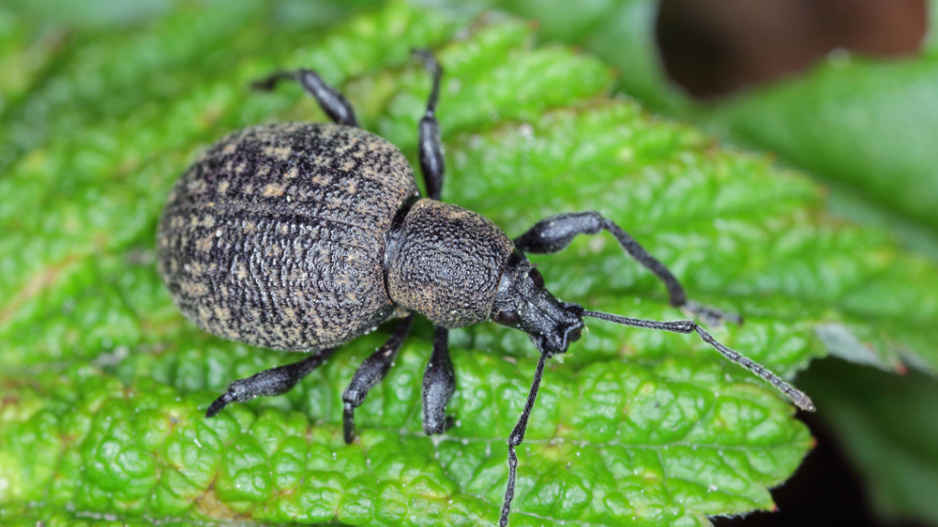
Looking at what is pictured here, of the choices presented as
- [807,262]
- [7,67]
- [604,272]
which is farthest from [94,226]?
[807,262]

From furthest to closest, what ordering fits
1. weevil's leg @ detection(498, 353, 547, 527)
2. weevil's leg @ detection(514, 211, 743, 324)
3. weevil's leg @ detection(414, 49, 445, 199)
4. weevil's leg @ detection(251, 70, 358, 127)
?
weevil's leg @ detection(251, 70, 358, 127), weevil's leg @ detection(414, 49, 445, 199), weevil's leg @ detection(514, 211, 743, 324), weevil's leg @ detection(498, 353, 547, 527)

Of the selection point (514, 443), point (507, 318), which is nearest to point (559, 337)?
point (507, 318)

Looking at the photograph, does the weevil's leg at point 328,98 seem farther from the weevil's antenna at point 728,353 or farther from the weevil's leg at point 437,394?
the weevil's antenna at point 728,353

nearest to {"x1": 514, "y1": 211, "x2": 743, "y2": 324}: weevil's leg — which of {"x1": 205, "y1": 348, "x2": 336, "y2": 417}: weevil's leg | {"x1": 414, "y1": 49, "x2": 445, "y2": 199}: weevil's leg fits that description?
{"x1": 414, "y1": 49, "x2": 445, "y2": 199}: weevil's leg

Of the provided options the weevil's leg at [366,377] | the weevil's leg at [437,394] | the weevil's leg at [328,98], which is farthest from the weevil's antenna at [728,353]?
the weevil's leg at [328,98]

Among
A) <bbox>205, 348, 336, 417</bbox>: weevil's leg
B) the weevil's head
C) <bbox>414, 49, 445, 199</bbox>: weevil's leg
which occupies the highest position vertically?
<bbox>414, 49, 445, 199</bbox>: weevil's leg

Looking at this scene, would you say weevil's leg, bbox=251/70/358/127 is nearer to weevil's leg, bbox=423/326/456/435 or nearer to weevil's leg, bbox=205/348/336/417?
weevil's leg, bbox=205/348/336/417

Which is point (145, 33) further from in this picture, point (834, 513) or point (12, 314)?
point (834, 513)

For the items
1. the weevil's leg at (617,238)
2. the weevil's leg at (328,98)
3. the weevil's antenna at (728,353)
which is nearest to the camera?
the weevil's antenna at (728,353)
